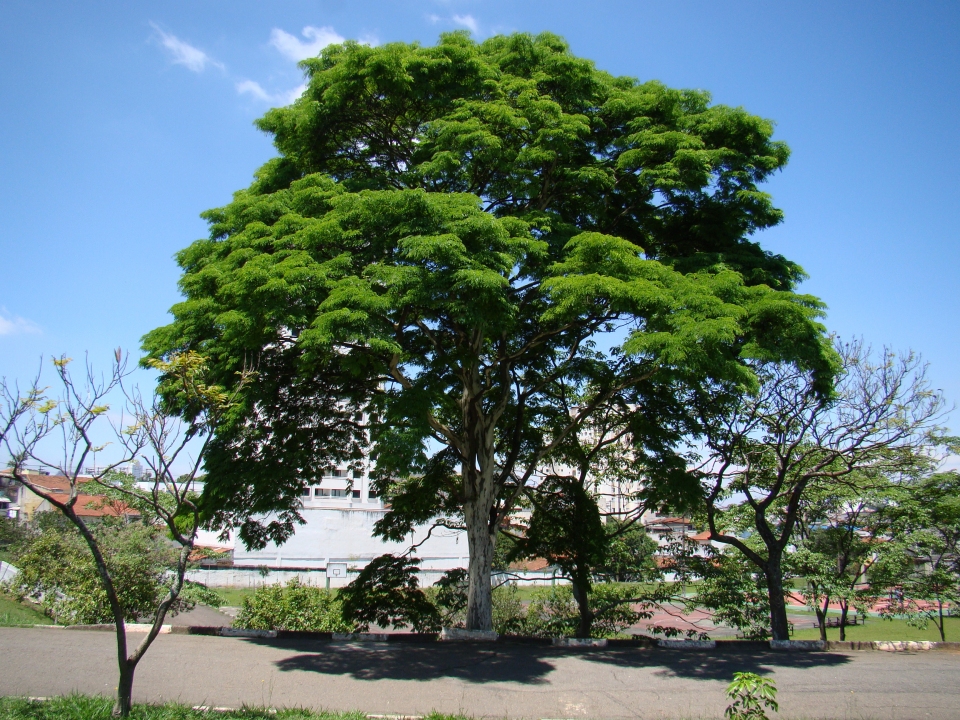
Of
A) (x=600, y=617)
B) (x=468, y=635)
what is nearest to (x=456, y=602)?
(x=468, y=635)

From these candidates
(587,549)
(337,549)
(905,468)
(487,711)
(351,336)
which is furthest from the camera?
(337,549)

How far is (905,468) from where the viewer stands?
505 inches

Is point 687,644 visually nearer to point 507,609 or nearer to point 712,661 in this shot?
point 712,661

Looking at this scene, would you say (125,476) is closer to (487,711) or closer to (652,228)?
(487,711)

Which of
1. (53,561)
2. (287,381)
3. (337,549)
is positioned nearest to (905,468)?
(287,381)

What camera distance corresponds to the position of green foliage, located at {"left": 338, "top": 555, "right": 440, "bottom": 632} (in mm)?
11938

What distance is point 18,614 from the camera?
41.9ft

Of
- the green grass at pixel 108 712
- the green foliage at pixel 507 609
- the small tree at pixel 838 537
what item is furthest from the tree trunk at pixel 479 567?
the small tree at pixel 838 537

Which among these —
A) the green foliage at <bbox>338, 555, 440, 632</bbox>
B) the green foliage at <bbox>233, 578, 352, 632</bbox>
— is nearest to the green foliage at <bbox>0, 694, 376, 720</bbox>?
the green foliage at <bbox>338, 555, 440, 632</bbox>

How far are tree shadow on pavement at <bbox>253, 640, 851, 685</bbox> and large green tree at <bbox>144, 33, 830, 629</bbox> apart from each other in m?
1.71

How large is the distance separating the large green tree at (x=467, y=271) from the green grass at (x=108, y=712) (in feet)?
10.2

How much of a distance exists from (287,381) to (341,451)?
1.79 metres

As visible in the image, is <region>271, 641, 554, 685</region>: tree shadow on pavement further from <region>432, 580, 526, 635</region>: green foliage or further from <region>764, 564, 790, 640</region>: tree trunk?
<region>764, 564, 790, 640</region>: tree trunk

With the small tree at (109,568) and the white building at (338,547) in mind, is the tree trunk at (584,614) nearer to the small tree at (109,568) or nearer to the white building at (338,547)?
the small tree at (109,568)
